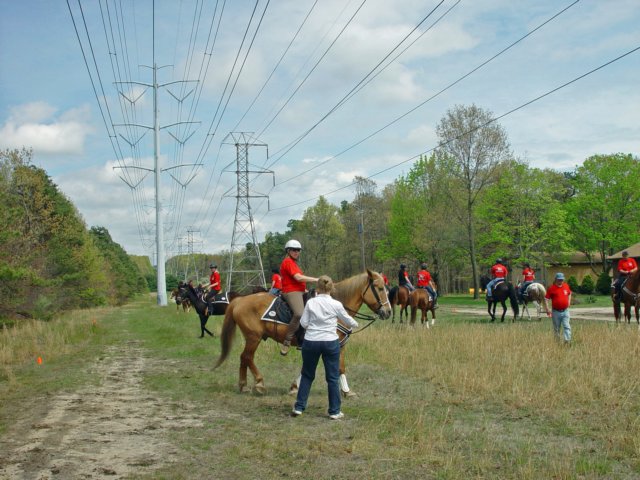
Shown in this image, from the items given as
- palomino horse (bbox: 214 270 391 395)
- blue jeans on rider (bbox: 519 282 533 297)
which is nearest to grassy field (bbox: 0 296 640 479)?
palomino horse (bbox: 214 270 391 395)

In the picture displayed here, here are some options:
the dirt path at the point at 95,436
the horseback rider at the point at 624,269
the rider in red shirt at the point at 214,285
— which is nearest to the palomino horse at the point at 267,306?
the dirt path at the point at 95,436

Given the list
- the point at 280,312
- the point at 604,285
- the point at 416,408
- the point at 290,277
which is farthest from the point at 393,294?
the point at 604,285

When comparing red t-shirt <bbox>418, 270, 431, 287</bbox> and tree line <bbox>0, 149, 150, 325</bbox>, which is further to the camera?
tree line <bbox>0, 149, 150, 325</bbox>

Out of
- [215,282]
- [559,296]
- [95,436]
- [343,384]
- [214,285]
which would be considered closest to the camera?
[95,436]

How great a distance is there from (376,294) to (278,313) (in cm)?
169

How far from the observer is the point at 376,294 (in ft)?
34.9

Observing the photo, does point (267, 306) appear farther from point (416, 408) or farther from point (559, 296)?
point (559, 296)

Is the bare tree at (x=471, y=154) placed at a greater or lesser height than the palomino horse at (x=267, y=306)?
greater

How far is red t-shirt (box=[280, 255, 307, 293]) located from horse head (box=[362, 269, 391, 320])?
3.68 ft

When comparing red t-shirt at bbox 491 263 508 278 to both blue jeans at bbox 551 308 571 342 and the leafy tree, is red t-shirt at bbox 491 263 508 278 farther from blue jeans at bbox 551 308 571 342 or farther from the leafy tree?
the leafy tree

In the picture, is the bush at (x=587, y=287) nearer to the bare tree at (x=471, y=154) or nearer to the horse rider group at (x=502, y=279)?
the bare tree at (x=471, y=154)

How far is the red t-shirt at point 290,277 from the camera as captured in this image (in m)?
10.2

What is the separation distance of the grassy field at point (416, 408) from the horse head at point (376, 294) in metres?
1.40

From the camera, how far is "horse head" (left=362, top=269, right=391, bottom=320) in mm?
10539
